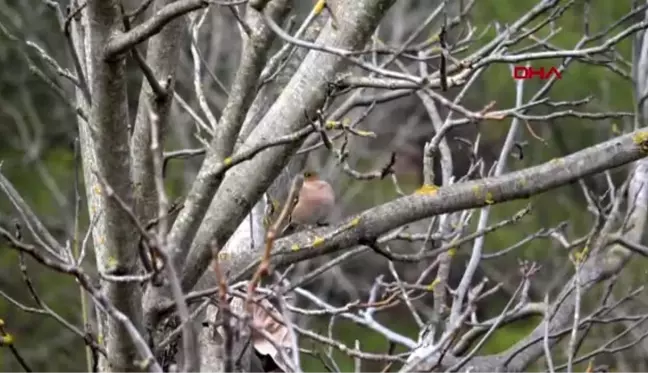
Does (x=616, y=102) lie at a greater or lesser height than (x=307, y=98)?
greater

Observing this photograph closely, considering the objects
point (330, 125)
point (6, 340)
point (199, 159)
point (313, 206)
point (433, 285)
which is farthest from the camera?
point (199, 159)

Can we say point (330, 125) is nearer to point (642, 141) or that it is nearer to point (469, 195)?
point (469, 195)

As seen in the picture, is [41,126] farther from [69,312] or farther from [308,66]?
[308,66]

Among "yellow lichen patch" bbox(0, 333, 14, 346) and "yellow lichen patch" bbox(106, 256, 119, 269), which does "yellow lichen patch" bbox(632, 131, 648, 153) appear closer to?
"yellow lichen patch" bbox(106, 256, 119, 269)

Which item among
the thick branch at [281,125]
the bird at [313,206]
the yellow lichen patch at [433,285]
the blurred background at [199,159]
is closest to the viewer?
the thick branch at [281,125]

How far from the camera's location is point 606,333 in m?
7.57

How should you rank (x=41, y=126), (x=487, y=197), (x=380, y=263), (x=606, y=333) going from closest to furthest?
(x=487, y=197) < (x=606, y=333) < (x=41, y=126) < (x=380, y=263)

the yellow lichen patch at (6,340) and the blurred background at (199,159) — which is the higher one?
the blurred background at (199,159)

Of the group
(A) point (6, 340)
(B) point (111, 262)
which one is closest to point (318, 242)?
(B) point (111, 262)

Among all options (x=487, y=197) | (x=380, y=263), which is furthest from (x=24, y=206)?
(x=380, y=263)

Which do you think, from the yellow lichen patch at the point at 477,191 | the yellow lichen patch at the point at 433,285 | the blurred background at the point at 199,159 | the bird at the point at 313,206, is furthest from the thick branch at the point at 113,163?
the blurred background at the point at 199,159

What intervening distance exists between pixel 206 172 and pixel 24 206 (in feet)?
1.52

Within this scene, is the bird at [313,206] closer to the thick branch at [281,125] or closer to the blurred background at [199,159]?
the thick branch at [281,125]

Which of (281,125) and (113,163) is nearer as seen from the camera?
(113,163)
